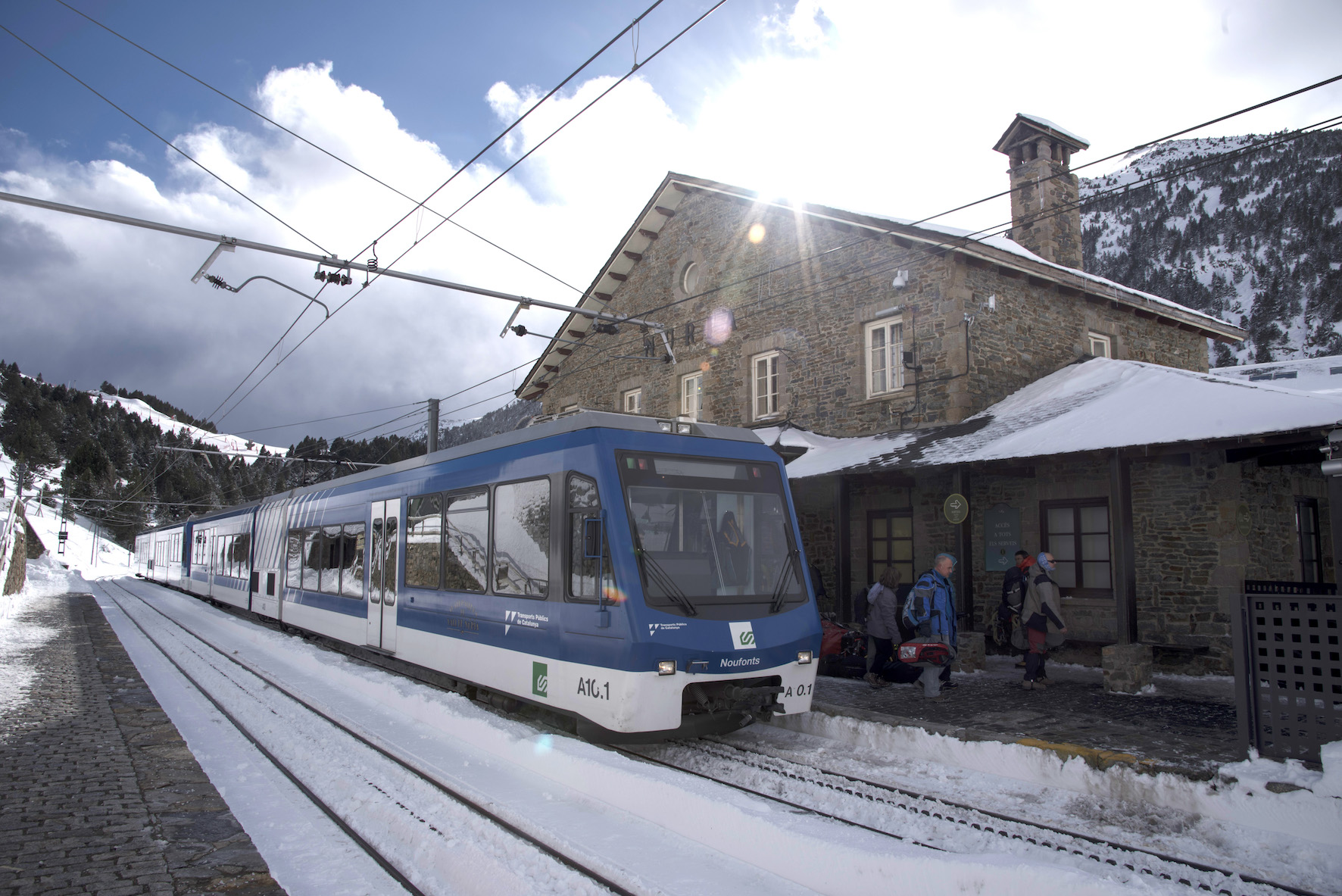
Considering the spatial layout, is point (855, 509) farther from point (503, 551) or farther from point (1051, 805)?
point (1051, 805)

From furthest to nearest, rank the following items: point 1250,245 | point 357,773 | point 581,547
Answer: point 1250,245 < point 581,547 < point 357,773

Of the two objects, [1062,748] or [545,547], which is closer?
[1062,748]

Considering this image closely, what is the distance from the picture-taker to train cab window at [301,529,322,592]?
43.3 feet

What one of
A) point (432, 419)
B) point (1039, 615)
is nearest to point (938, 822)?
point (1039, 615)

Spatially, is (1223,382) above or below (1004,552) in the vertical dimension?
above

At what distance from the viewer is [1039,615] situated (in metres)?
9.27

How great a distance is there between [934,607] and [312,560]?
9603mm

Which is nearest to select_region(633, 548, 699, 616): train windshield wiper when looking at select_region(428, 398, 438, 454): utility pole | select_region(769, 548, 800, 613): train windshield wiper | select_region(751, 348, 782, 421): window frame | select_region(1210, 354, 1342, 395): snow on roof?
select_region(769, 548, 800, 613): train windshield wiper

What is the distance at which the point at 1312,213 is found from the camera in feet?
322

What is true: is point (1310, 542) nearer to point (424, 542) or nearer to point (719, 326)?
point (719, 326)

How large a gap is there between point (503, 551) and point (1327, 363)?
547 inches

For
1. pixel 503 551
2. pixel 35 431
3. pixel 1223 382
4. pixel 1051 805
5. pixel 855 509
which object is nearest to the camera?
pixel 1051 805

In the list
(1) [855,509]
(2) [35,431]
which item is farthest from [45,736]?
(2) [35,431]

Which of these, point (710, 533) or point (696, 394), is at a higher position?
point (696, 394)
